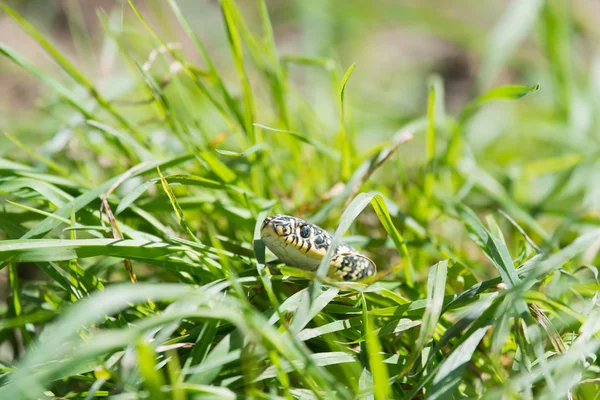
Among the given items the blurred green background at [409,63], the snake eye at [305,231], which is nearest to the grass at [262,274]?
the snake eye at [305,231]

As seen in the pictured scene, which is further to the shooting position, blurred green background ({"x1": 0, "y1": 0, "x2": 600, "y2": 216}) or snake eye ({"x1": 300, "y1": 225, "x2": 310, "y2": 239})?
blurred green background ({"x1": 0, "y1": 0, "x2": 600, "y2": 216})

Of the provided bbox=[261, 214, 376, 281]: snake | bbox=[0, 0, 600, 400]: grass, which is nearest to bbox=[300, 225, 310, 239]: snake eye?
bbox=[261, 214, 376, 281]: snake

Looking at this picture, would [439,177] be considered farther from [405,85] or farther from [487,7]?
[487,7]

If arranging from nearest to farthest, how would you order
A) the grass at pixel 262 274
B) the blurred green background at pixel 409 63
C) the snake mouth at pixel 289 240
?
the grass at pixel 262 274, the snake mouth at pixel 289 240, the blurred green background at pixel 409 63

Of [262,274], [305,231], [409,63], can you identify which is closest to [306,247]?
[305,231]

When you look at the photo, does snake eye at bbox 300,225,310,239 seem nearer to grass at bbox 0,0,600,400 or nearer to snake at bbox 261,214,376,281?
snake at bbox 261,214,376,281

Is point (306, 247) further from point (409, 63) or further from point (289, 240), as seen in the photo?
point (409, 63)

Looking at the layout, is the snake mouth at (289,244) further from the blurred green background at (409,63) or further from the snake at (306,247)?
the blurred green background at (409,63)

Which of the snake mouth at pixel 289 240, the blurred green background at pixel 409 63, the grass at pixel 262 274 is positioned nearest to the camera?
the grass at pixel 262 274
